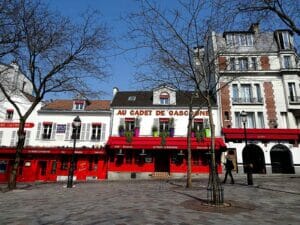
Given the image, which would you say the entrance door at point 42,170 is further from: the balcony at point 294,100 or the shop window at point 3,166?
the balcony at point 294,100

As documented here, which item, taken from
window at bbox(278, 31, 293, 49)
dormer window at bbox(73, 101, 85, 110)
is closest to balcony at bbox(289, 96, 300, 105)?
window at bbox(278, 31, 293, 49)

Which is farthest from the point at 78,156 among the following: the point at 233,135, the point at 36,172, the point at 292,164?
the point at 292,164

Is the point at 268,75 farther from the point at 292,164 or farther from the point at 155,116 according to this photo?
the point at 155,116

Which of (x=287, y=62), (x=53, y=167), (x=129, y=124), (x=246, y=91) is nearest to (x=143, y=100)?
(x=129, y=124)

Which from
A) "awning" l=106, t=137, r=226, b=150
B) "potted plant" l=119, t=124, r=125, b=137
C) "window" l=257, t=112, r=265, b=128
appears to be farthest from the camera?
"window" l=257, t=112, r=265, b=128

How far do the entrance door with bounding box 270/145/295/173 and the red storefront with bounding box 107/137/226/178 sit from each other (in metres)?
5.47

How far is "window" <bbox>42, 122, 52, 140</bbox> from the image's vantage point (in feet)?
72.5

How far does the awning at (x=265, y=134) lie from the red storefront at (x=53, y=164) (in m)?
11.8

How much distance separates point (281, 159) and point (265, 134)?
306 centimetres

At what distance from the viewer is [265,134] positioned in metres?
21.5

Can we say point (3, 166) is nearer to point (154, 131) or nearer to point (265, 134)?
point (154, 131)

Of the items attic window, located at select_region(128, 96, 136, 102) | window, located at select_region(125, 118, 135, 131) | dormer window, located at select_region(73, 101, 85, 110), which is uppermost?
attic window, located at select_region(128, 96, 136, 102)

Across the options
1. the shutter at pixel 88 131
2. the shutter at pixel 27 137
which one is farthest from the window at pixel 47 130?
the shutter at pixel 88 131

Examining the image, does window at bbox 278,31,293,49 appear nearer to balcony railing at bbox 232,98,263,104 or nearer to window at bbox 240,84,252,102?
window at bbox 240,84,252,102
